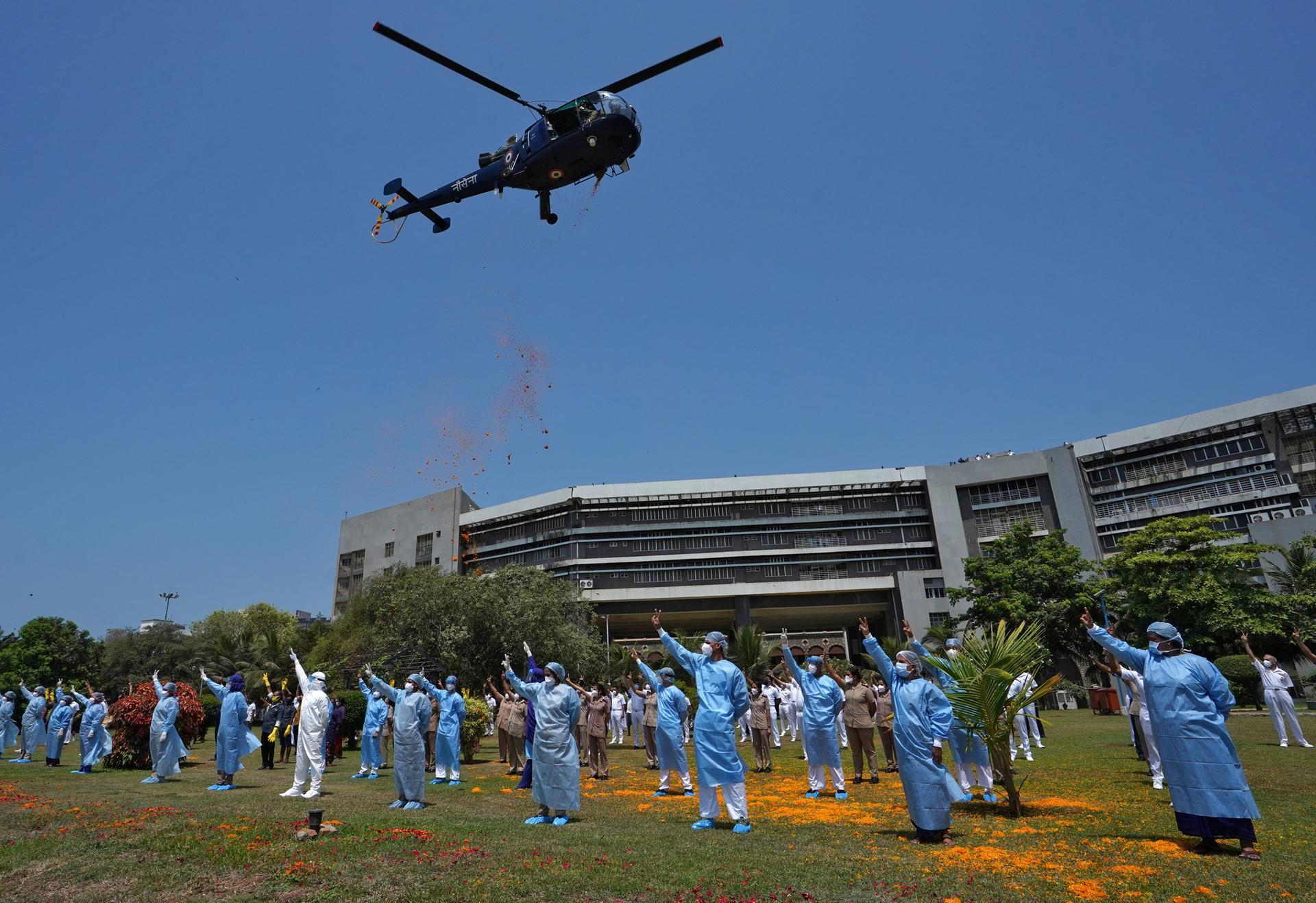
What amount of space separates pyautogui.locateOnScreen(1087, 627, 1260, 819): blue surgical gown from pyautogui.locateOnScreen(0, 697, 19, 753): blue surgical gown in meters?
25.4

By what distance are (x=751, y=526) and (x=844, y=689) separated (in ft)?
177

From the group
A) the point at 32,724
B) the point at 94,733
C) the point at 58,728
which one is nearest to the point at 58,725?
the point at 58,728

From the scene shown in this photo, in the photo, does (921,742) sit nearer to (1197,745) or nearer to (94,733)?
(1197,745)

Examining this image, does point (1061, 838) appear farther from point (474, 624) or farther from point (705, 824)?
point (474, 624)

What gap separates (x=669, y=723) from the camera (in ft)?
37.1

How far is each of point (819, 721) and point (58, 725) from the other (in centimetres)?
1829

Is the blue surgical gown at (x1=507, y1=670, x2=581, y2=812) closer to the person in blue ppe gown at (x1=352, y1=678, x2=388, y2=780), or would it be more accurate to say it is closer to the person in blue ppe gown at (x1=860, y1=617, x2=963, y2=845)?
the person in blue ppe gown at (x1=860, y1=617, x2=963, y2=845)

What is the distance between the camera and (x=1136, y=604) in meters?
36.8

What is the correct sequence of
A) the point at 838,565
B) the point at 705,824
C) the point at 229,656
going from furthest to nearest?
the point at 838,565, the point at 229,656, the point at 705,824

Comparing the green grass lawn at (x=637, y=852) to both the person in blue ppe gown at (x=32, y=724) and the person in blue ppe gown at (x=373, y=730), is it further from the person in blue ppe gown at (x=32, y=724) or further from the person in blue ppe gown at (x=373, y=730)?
the person in blue ppe gown at (x=32, y=724)

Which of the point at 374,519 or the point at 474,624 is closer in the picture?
the point at 474,624

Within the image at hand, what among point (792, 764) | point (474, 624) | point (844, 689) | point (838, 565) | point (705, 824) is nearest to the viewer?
point (705, 824)

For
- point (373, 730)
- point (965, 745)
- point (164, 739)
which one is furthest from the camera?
point (373, 730)

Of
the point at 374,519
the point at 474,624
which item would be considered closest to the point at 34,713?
the point at 474,624
